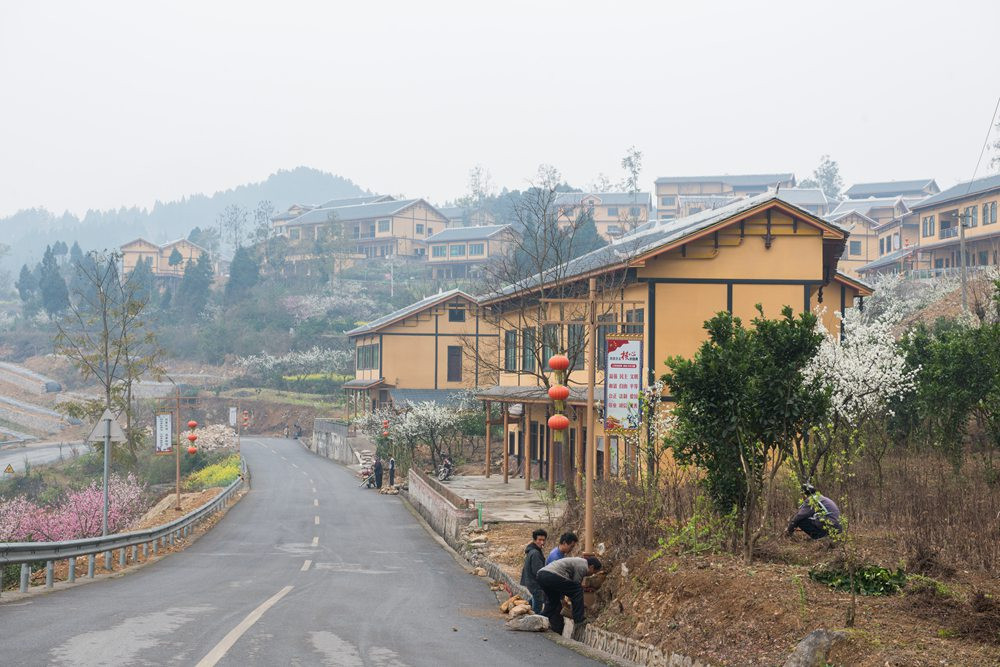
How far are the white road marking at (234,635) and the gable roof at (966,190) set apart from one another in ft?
178

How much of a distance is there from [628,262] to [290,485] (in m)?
26.9

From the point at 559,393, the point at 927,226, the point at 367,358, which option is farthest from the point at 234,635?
the point at 927,226

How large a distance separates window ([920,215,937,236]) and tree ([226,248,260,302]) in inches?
2674

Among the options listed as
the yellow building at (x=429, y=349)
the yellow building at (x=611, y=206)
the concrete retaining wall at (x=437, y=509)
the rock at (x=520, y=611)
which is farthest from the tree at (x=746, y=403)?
the yellow building at (x=611, y=206)

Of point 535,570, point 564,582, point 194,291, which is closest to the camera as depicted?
point 564,582

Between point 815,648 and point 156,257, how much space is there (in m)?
122

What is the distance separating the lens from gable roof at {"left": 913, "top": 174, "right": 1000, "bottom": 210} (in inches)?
2350

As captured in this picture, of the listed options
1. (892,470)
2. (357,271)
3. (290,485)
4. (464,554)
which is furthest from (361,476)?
(357,271)

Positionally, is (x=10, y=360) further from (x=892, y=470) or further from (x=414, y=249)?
(x=892, y=470)

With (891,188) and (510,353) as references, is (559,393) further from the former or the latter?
(891,188)

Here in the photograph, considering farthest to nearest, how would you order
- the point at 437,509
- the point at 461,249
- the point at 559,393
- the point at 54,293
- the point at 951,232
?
the point at 54,293
the point at 461,249
the point at 951,232
the point at 437,509
the point at 559,393

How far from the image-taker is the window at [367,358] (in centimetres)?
6322

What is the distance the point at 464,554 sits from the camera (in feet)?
81.5

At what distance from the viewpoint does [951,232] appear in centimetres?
6400
